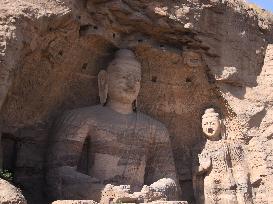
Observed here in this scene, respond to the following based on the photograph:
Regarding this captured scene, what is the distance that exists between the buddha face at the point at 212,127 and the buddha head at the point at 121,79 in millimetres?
1175

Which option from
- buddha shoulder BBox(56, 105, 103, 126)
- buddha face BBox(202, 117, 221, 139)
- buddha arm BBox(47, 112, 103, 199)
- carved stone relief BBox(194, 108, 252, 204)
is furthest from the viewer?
buddha face BBox(202, 117, 221, 139)

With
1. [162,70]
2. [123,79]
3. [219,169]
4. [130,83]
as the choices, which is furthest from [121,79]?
[219,169]

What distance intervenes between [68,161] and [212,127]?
230cm

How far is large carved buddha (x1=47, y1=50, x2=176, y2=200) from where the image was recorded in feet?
20.3

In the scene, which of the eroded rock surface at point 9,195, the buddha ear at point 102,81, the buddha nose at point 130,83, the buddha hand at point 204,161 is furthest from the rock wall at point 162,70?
the eroded rock surface at point 9,195

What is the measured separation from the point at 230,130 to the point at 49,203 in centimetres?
293

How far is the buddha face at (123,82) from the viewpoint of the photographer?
7.07 metres

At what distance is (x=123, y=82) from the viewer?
23.2 feet

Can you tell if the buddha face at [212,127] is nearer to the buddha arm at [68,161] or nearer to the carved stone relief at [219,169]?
the carved stone relief at [219,169]

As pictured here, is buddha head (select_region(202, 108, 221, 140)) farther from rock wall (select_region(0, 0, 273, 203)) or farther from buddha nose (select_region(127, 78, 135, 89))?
buddha nose (select_region(127, 78, 135, 89))

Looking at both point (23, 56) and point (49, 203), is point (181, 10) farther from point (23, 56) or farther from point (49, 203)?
point (49, 203)

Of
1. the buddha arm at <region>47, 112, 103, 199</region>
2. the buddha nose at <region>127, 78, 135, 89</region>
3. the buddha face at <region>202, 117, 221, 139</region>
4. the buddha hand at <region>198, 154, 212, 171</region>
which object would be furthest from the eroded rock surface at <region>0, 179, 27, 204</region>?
the buddha face at <region>202, 117, 221, 139</region>

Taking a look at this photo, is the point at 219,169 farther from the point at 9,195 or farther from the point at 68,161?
the point at 9,195

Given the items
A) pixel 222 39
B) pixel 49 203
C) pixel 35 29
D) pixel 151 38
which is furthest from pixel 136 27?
pixel 49 203
